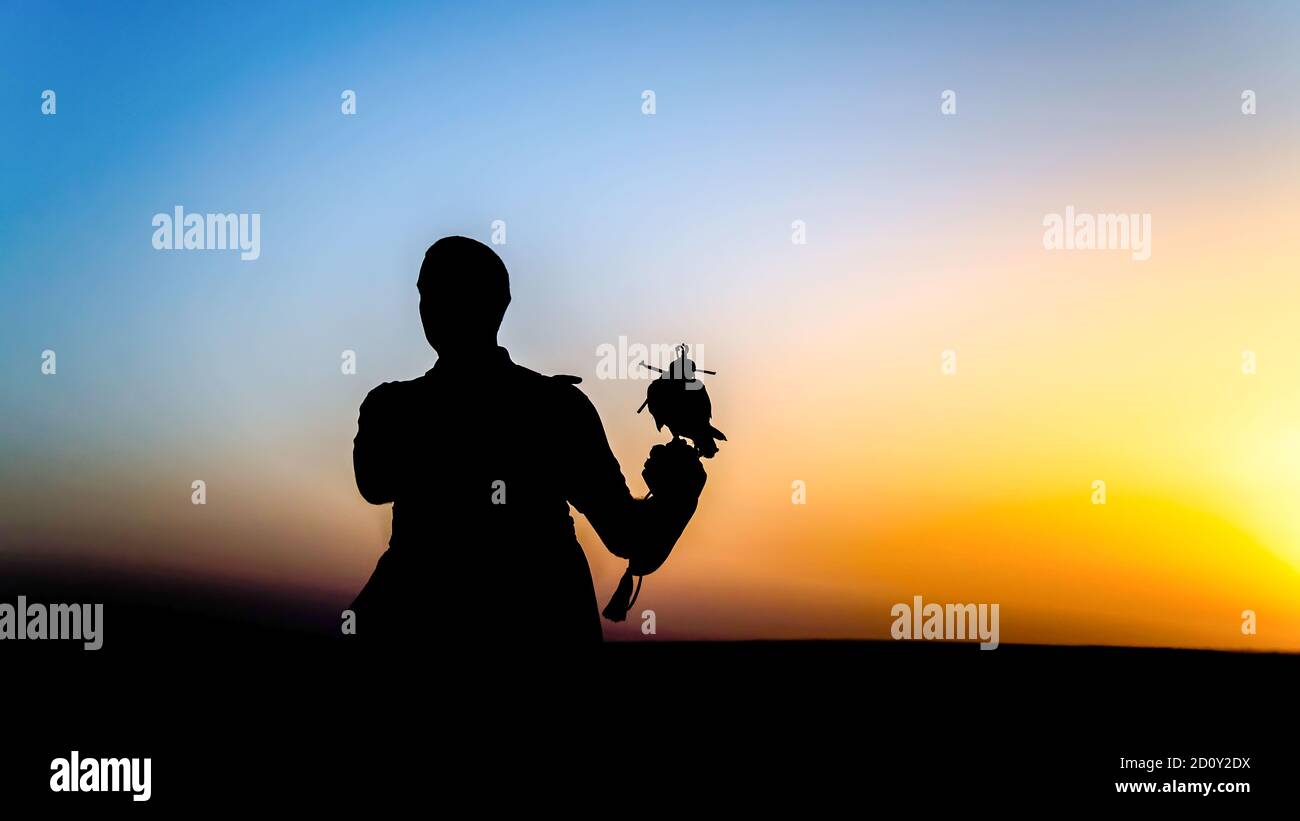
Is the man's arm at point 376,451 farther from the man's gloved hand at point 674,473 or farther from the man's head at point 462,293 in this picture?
the man's gloved hand at point 674,473

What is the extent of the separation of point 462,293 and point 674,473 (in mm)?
799

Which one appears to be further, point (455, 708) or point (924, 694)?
point (924, 694)

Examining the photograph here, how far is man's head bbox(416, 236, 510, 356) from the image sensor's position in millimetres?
2814

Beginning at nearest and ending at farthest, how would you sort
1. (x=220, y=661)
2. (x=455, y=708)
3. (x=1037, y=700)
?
(x=455, y=708) → (x=1037, y=700) → (x=220, y=661)

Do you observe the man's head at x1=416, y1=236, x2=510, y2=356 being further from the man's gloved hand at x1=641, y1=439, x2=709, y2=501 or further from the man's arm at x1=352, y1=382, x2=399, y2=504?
the man's gloved hand at x1=641, y1=439, x2=709, y2=501

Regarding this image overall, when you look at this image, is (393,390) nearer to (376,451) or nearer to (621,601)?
(376,451)

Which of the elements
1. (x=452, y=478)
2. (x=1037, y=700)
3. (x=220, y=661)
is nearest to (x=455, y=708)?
(x=452, y=478)

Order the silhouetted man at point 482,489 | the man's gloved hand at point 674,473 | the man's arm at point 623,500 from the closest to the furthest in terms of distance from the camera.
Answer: the silhouetted man at point 482,489
the man's arm at point 623,500
the man's gloved hand at point 674,473

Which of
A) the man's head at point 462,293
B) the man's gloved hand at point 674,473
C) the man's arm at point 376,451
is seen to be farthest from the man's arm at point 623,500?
the man's arm at point 376,451

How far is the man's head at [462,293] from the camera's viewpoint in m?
2.81
